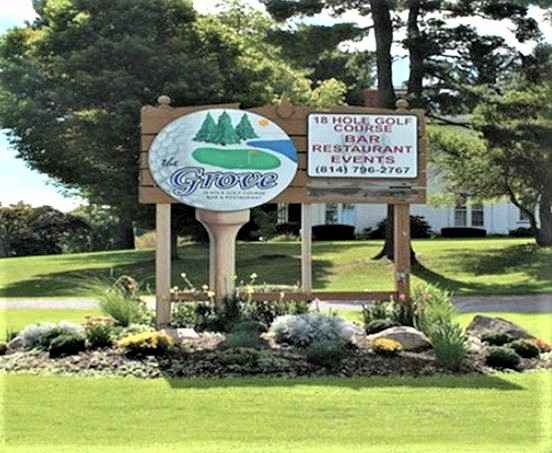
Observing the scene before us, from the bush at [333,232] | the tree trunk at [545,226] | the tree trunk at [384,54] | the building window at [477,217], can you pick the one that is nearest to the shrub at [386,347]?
the tree trunk at [384,54]

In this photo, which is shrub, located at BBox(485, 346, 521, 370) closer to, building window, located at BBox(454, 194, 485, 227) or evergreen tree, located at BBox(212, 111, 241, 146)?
evergreen tree, located at BBox(212, 111, 241, 146)

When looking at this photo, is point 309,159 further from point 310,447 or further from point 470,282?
point 470,282

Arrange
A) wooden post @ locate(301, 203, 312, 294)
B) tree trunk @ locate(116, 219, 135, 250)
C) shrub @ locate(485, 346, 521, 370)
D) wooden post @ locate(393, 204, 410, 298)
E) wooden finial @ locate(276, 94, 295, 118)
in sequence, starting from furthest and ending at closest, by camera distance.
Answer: tree trunk @ locate(116, 219, 135, 250), wooden post @ locate(393, 204, 410, 298), wooden post @ locate(301, 203, 312, 294), wooden finial @ locate(276, 94, 295, 118), shrub @ locate(485, 346, 521, 370)

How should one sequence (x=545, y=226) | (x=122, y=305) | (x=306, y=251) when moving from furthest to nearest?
1. (x=545, y=226)
2. (x=306, y=251)
3. (x=122, y=305)

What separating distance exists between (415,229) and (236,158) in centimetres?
2591

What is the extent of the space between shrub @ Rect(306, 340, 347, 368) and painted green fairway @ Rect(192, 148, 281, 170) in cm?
306

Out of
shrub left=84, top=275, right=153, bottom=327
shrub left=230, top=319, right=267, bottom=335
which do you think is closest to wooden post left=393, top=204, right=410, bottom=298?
shrub left=230, top=319, right=267, bottom=335

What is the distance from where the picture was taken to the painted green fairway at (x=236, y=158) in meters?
10.5

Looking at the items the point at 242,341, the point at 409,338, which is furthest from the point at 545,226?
the point at 242,341

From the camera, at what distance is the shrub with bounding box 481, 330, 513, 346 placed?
932 centimetres

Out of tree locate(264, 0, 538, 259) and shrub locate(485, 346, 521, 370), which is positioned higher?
tree locate(264, 0, 538, 259)

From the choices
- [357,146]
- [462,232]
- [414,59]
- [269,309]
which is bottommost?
[269,309]

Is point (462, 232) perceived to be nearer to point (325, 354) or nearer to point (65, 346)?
point (325, 354)

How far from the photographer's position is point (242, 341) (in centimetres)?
870
